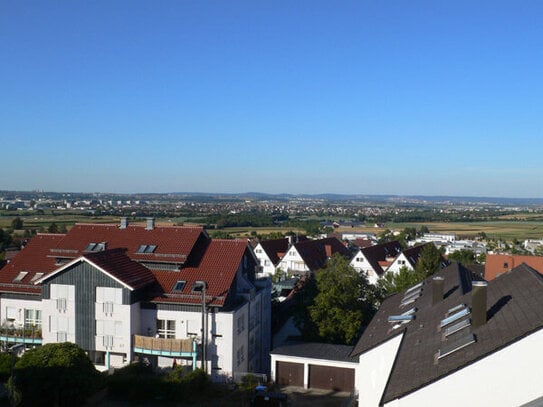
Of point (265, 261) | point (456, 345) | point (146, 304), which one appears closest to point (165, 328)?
point (146, 304)

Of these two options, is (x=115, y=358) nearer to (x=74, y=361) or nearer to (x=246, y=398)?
(x=74, y=361)

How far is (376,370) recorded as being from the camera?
19953 millimetres

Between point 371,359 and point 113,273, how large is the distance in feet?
43.8

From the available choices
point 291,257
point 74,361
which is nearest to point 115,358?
point 74,361

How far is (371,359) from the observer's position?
2025cm

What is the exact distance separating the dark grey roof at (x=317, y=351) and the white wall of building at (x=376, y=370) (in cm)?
465

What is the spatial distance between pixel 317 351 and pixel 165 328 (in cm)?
779

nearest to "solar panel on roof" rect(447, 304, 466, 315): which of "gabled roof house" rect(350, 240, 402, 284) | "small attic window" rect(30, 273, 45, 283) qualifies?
"small attic window" rect(30, 273, 45, 283)

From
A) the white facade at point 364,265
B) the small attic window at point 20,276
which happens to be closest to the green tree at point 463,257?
the white facade at point 364,265

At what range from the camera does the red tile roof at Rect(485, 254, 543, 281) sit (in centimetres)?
4816

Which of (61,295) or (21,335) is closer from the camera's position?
(61,295)

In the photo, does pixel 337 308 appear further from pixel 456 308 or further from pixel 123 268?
pixel 123 268

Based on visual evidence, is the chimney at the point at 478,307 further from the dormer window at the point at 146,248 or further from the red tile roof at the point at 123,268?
the dormer window at the point at 146,248

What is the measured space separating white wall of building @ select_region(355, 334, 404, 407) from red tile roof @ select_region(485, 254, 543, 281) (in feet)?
104
